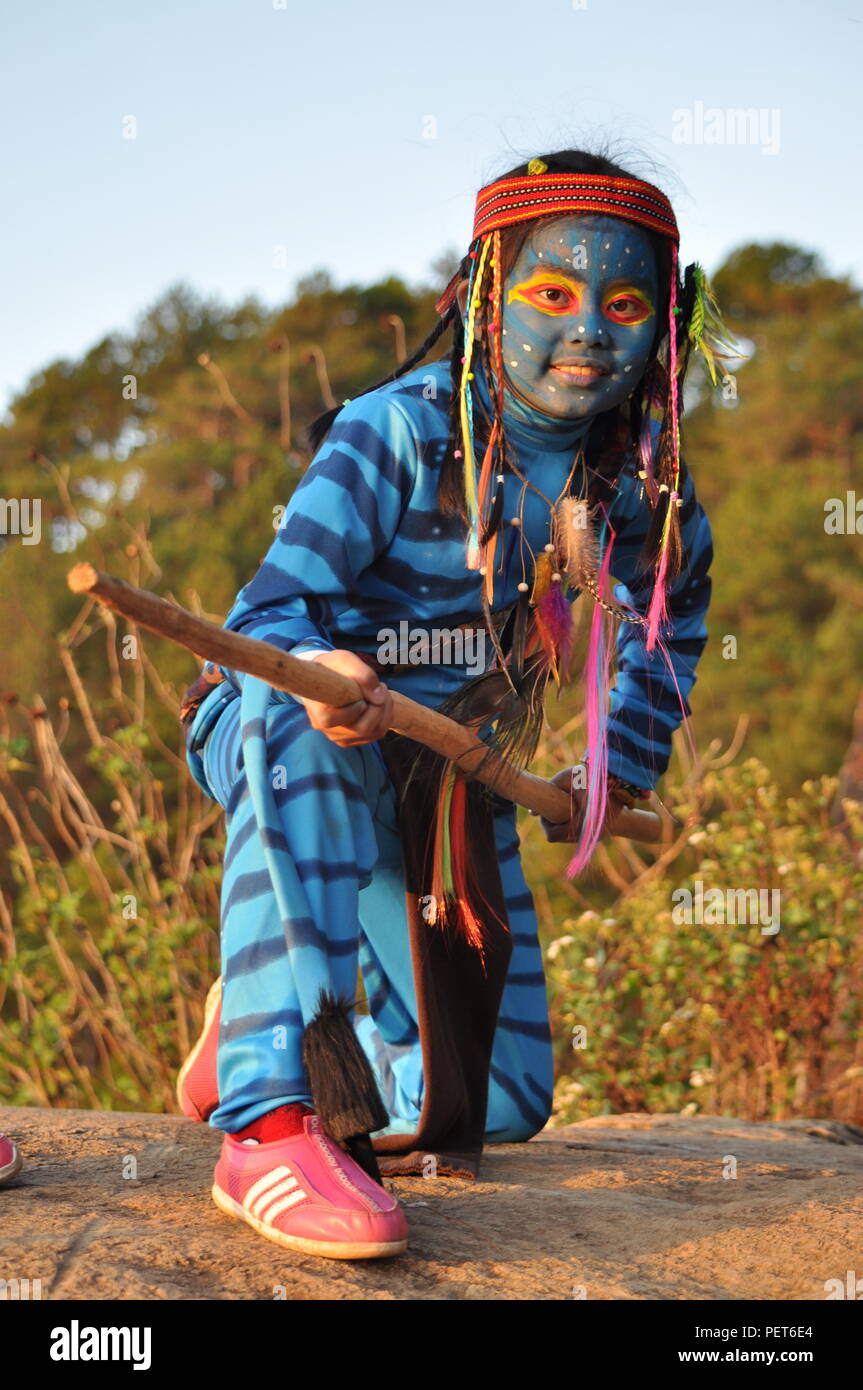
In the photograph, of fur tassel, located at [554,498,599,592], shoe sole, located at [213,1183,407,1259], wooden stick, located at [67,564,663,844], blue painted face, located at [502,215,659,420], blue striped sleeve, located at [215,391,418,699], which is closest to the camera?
wooden stick, located at [67,564,663,844]

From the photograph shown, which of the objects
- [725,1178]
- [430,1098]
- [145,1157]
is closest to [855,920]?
[725,1178]

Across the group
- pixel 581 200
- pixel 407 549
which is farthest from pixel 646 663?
pixel 581 200

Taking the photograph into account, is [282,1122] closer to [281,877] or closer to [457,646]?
[281,877]

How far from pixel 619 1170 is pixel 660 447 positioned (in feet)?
3.89

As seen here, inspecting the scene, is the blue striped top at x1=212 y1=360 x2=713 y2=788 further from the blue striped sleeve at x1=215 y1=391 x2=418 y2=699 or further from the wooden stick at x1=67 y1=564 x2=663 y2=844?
the wooden stick at x1=67 y1=564 x2=663 y2=844

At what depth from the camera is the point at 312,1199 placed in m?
1.86

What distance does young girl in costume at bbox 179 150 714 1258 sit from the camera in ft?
6.75

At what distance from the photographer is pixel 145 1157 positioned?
93.5 inches

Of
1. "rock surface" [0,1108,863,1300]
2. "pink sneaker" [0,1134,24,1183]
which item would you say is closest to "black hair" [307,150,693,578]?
"rock surface" [0,1108,863,1300]

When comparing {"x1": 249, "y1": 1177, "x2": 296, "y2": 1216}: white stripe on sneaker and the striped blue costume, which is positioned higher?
the striped blue costume

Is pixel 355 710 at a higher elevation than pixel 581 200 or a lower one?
lower

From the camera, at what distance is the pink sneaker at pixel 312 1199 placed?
1.82 m

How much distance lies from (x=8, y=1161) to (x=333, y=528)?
98 cm

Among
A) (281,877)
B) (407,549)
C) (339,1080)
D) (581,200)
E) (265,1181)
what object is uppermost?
(581,200)
